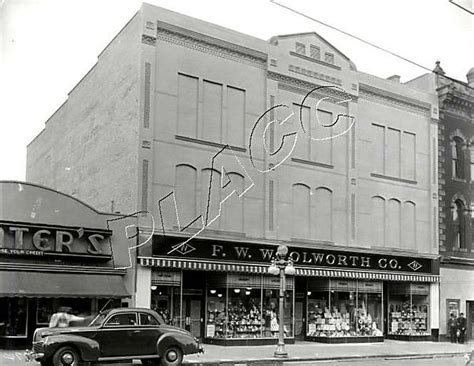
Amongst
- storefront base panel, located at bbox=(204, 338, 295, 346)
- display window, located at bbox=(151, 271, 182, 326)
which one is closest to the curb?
storefront base panel, located at bbox=(204, 338, 295, 346)

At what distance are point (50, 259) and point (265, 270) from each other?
29.5 feet

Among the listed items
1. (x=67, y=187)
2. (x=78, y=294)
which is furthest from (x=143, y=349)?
(x=67, y=187)

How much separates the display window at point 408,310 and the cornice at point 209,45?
13227mm

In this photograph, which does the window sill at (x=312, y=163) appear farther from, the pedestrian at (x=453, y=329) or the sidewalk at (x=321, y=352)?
the pedestrian at (x=453, y=329)

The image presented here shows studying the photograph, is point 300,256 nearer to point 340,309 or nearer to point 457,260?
point 340,309

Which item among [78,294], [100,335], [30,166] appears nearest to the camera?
[100,335]

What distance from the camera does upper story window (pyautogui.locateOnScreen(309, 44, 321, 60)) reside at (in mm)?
30688

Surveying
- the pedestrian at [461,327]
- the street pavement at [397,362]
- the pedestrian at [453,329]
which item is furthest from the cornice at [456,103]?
the street pavement at [397,362]

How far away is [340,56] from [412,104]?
5.18 meters

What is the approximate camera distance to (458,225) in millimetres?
34812

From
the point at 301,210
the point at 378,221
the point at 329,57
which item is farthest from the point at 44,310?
the point at 329,57

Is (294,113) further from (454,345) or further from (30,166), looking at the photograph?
(30,166)

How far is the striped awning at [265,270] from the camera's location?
24.6 m

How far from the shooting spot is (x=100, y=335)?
18078mm
